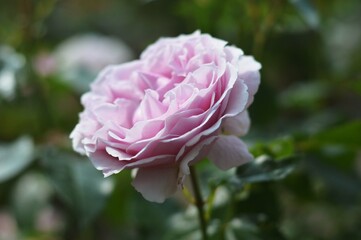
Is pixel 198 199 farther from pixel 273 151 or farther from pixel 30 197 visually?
pixel 30 197

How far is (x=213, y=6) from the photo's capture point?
0.84m

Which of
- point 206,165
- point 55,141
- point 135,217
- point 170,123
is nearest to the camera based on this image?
point 170,123

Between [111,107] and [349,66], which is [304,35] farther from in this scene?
[111,107]

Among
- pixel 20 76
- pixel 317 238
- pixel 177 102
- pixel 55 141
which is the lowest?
pixel 317 238

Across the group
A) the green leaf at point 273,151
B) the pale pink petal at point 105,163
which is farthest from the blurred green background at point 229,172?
the pale pink petal at point 105,163

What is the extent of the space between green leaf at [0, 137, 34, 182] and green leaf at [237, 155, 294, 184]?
333 mm

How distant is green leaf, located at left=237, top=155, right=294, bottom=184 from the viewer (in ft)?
1.81

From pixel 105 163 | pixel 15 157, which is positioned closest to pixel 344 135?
pixel 105 163

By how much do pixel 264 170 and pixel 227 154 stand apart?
9 centimetres

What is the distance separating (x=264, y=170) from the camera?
1.85 feet

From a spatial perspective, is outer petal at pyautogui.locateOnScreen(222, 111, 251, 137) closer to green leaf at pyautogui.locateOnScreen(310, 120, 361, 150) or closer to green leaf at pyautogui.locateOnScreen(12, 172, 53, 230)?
green leaf at pyautogui.locateOnScreen(310, 120, 361, 150)

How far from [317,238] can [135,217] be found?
0.27 meters

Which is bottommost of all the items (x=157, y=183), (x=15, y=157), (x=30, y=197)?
(x=30, y=197)

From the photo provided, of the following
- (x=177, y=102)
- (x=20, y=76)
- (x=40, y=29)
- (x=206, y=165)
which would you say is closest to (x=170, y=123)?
(x=177, y=102)
